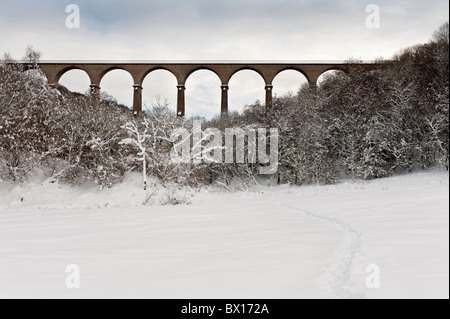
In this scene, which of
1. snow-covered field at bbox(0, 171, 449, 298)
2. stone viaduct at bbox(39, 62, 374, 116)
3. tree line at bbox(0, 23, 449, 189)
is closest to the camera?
snow-covered field at bbox(0, 171, 449, 298)

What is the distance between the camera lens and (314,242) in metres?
5.04

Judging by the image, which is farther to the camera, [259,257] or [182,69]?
[182,69]

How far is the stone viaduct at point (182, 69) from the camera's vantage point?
39.0m

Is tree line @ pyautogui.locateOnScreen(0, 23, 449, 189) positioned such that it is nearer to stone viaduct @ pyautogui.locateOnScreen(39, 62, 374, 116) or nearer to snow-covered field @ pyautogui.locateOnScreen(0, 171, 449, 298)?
snow-covered field @ pyautogui.locateOnScreen(0, 171, 449, 298)

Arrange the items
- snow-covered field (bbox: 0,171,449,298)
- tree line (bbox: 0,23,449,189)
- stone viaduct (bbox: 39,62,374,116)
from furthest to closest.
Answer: stone viaduct (bbox: 39,62,374,116) < tree line (bbox: 0,23,449,189) < snow-covered field (bbox: 0,171,449,298)

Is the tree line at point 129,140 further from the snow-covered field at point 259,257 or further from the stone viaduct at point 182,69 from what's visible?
the stone viaduct at point 182,69

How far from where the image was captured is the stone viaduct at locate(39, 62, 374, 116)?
128 feet

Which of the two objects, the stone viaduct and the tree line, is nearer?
the tree line

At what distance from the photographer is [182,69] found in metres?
39.8

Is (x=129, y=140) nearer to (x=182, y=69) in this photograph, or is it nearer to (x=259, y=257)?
(x=259, y=257)

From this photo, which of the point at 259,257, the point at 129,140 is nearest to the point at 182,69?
the point at 129,140

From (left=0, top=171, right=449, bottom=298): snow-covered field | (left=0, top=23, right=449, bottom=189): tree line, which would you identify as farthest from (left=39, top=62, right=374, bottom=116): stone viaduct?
(left=0, top=171, right=449, bottom=298): snow-covered field

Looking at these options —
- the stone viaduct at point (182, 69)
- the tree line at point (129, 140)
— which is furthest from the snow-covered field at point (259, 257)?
the stone viaduct at point (182, 69)
